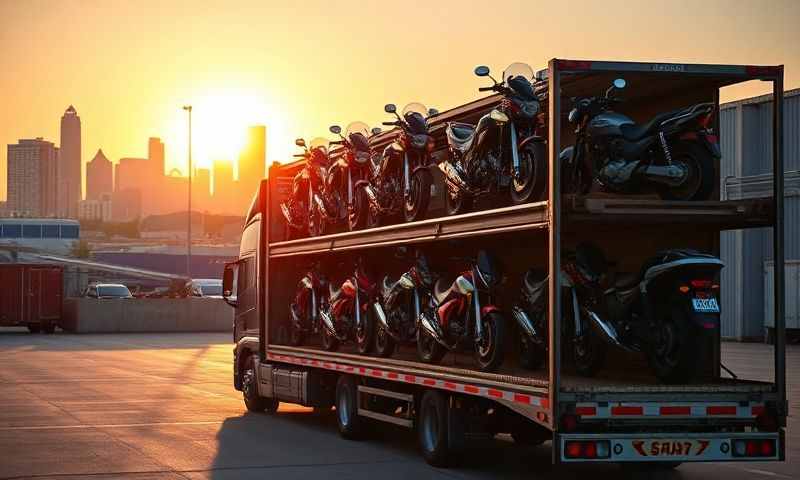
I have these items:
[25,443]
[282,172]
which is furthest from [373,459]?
[282,172]

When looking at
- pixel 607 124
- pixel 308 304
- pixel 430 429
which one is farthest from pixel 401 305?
pixel 607 124

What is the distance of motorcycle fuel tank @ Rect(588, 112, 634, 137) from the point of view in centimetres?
1137

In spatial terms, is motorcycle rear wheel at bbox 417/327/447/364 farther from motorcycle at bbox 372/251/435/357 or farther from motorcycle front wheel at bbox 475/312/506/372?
motorcycle front wheel at bbox 475/312/506/372

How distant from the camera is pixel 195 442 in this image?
1540cm

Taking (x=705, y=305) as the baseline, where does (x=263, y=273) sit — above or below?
above

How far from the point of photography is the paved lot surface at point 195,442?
1290 cm

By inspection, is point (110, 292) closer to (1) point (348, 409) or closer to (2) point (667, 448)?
(1) point (348, 409)

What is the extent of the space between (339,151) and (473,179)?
4808 mm

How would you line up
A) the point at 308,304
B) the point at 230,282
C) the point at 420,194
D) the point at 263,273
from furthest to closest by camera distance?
the point at 230,282 → the point at 263,273 → the point at 308,304 → the point at 420,194

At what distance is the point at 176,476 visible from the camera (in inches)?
492

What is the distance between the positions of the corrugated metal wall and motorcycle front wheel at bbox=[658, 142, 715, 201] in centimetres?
3134

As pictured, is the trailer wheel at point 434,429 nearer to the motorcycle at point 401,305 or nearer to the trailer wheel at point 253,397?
the motorcycle at point 401,305

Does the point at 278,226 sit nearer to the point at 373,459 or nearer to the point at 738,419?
the point at 373,459

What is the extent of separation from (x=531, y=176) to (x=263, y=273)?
26.2 ft
